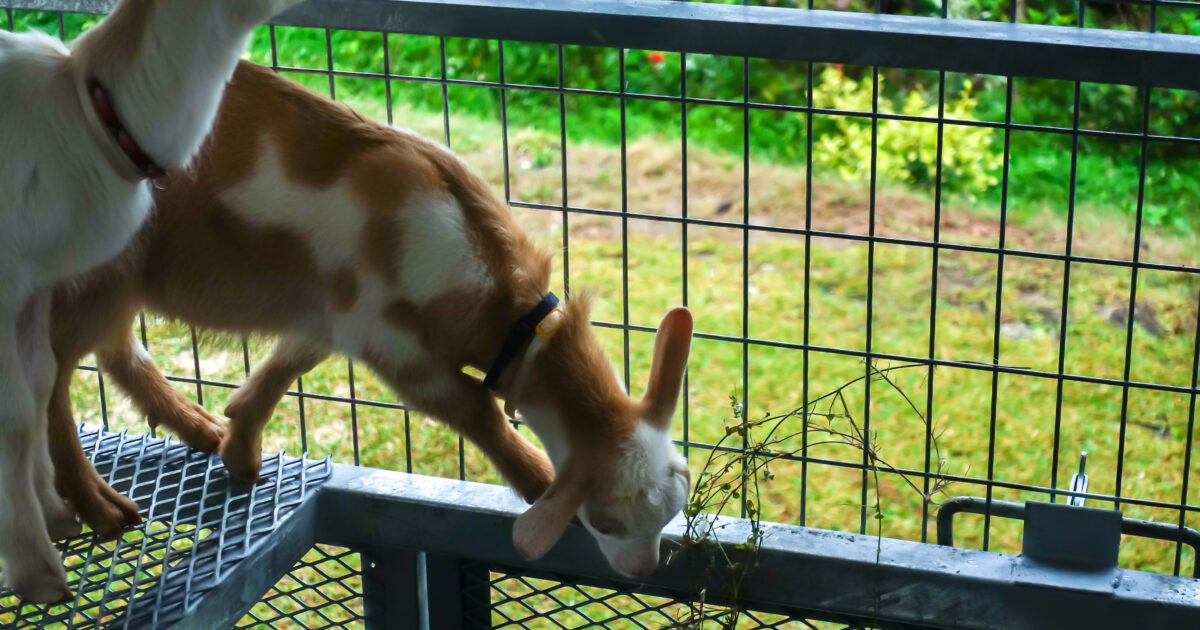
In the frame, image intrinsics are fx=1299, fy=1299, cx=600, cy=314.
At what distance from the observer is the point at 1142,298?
4.52 m

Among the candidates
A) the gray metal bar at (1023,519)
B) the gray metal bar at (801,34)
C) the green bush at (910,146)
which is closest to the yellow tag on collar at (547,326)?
the gray metal bar at (801,34)

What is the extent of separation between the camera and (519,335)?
230 centimetres

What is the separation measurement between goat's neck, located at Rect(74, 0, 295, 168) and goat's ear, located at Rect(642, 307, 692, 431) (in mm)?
876

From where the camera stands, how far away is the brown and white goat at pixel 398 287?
7.44 ft

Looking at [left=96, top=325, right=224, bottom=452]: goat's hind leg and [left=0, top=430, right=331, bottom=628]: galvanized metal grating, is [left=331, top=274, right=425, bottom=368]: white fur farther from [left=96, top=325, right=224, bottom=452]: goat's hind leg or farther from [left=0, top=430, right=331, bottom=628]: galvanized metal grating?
[left=96, top=325, right=224, bottom=452]: goat's hind leg

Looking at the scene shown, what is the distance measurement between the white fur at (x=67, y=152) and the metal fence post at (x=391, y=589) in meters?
0.74

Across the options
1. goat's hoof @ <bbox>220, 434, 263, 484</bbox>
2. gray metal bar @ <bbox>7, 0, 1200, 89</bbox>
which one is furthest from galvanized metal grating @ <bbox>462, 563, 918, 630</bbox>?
gray metal bar @ <bbox>7, 0, 1200, 89</bbox>

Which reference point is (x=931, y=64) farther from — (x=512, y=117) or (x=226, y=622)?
(x=512, y=117)

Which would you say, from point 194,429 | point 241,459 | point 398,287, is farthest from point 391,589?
point 398,287

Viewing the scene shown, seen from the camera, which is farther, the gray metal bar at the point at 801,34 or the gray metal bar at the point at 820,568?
the gray metal bar at the point at 820,568

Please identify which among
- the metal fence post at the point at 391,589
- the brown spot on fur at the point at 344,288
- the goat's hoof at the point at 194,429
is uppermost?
the brown spot on fur at the point at 344,288

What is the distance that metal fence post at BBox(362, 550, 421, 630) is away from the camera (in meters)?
2.67

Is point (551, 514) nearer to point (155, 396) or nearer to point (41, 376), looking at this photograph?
point (41, 376)

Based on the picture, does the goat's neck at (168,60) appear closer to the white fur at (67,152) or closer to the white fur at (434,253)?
the white fur at (67,152)
